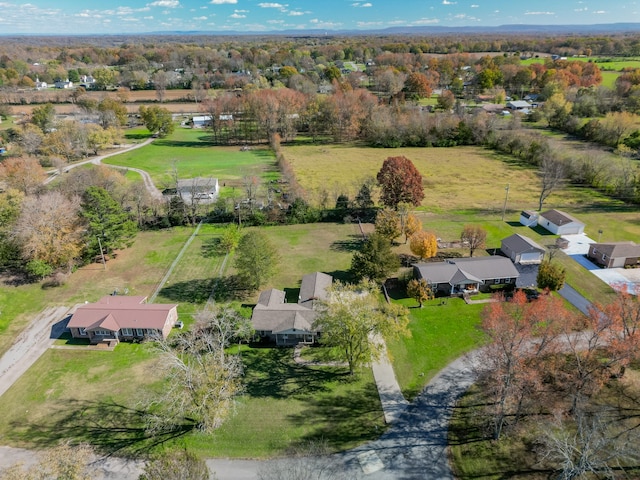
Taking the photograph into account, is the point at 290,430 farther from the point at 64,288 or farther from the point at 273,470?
the point at 64,288

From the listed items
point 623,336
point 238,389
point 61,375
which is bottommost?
point 61,375

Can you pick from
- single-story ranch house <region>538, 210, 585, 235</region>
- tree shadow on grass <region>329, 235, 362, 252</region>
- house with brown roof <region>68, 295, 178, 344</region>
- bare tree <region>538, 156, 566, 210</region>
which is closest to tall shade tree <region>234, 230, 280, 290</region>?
house with brown roof <region>68, 295, 178, 344</region>

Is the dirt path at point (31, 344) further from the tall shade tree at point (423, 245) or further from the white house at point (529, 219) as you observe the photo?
the white house at point (529, 219)

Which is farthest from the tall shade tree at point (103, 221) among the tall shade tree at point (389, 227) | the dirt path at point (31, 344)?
the tall shade tree at point (389, 227)

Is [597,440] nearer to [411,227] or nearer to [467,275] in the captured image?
[467,275]

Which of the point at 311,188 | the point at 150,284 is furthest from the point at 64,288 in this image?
the point at 311,188

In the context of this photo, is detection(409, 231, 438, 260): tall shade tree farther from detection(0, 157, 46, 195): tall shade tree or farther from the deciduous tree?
detection(0, 157, 46, 195): tall shade tree
